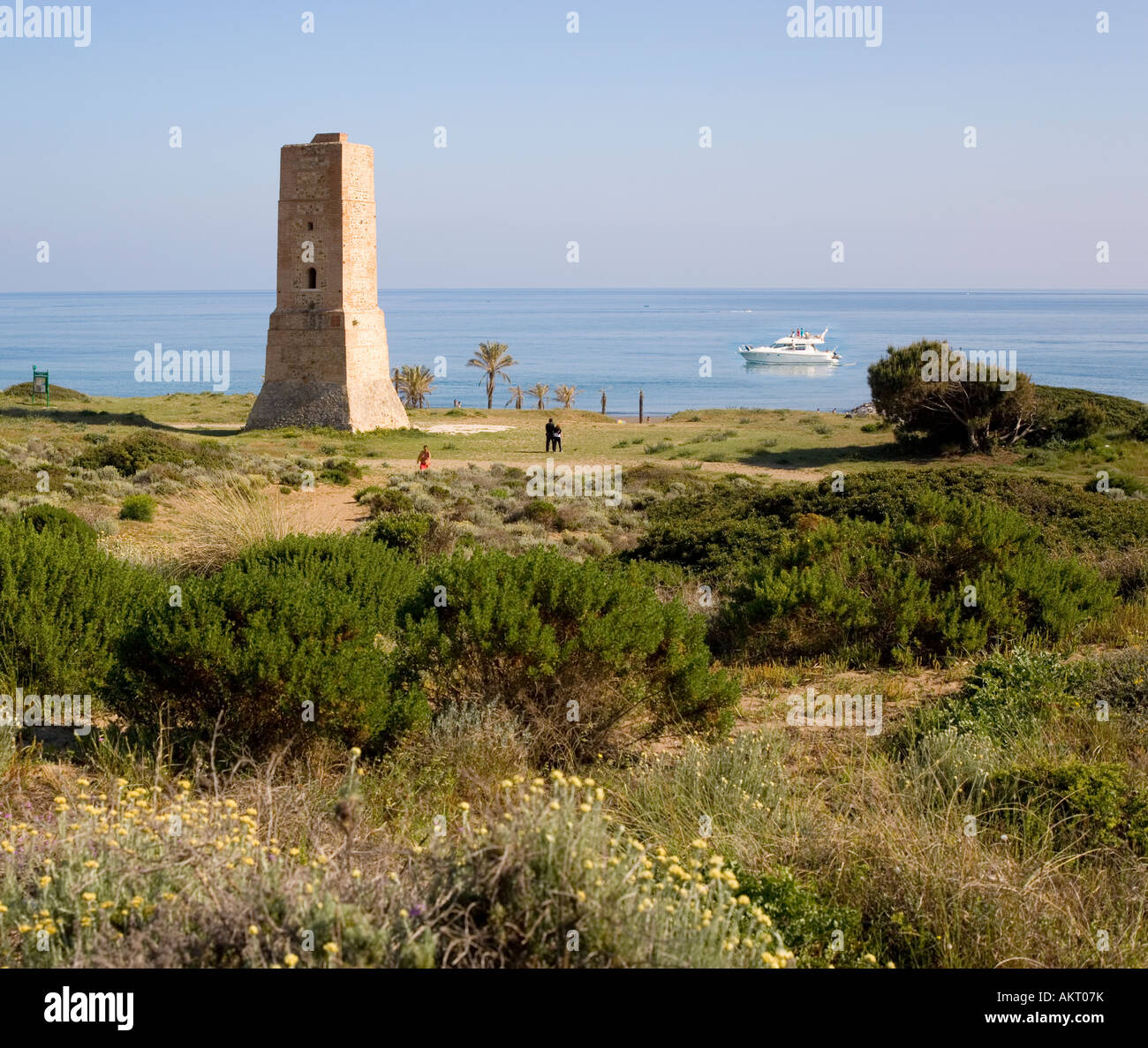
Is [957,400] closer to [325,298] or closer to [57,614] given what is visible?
[325,298]

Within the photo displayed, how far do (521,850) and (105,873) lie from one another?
4.38 ft

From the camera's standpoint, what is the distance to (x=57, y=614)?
7324 mm

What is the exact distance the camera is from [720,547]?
14273 mm

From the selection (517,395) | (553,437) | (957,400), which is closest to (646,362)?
(517,395)

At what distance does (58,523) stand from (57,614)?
2910 millimetres

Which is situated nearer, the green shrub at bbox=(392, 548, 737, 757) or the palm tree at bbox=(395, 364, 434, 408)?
the green shrub at bbox=(392, 548, 737, 757)

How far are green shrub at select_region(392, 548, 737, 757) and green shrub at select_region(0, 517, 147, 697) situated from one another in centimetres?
210

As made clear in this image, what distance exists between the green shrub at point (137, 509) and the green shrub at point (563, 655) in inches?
492

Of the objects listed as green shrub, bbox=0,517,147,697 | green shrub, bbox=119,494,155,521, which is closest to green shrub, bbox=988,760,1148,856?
green shrub, bbox=0,517,147,697

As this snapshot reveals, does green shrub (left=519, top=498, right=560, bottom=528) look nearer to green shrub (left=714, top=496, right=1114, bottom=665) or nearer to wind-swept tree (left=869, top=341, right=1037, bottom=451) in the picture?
green shrub (left=714, top=496, right=1114, bottom=665)

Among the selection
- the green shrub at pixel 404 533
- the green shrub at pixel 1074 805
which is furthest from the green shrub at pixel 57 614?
the green shrub at pixel 404 533

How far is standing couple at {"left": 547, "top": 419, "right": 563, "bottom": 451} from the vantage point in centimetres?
3291

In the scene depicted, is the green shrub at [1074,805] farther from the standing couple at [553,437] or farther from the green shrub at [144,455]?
the standing couple at [553,437]
